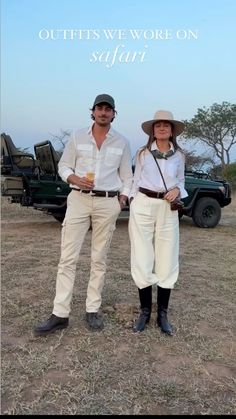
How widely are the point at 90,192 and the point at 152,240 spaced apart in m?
0.60

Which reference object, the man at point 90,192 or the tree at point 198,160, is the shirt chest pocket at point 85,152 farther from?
the tree at point 198,160

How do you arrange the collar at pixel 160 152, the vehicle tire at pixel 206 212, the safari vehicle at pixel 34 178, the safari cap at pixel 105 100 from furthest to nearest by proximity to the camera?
the vehicle tire at pixel 206 212 < the safari vehicle at pixel 34 178 < the collar at pixel 160 152 < the safari cap at pixel 105 100

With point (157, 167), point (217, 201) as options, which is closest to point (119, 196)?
point (157, 167)

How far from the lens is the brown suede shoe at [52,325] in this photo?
3420 mm

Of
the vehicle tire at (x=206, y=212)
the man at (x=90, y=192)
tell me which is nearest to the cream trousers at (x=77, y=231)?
the man at (x=90, y=192)

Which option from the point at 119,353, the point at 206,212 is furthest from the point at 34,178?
the point at 119,353

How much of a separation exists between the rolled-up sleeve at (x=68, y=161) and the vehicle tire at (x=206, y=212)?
673 cm

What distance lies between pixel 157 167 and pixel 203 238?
544cm

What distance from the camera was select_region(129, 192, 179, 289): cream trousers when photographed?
3479 mm

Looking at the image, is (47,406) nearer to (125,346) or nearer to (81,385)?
(81,385)

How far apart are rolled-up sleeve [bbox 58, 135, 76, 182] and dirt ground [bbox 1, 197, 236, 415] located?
1.19m

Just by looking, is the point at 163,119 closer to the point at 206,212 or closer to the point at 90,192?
the point at 90,192

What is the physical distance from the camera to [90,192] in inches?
136

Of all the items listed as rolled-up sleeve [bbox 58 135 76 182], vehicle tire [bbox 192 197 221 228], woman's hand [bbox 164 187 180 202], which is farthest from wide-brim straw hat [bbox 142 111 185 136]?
vehicle tire [bbox 192 197 221 228]
